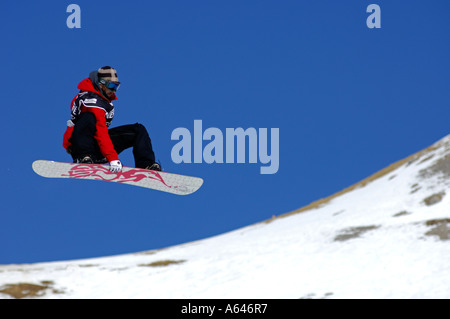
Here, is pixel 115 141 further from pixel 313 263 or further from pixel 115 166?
pixel 313 263

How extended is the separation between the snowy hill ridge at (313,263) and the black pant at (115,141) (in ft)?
25.5

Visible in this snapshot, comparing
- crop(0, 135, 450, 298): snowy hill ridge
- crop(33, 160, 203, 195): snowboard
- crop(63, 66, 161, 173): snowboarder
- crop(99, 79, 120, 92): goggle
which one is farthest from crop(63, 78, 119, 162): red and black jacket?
crop(0, 135, 450, 298): snowy hill ridge

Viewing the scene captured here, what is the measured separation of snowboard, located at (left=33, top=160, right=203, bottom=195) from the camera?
502 inches

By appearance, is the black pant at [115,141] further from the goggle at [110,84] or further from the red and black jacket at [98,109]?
the goggle at [110,84]

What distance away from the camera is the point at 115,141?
1280cm

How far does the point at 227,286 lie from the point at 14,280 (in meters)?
7.50

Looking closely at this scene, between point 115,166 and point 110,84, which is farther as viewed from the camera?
point 115,166

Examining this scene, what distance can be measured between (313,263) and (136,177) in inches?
405

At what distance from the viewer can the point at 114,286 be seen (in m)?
22.0

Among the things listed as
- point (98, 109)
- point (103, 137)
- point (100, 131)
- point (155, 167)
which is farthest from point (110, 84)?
point (155, 167)

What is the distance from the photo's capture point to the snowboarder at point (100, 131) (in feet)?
38.9

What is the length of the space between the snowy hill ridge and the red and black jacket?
851cm

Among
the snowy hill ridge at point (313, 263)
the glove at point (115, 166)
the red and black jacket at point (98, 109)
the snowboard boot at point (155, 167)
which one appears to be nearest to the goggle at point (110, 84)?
the red and black jacket at point (98, 109)

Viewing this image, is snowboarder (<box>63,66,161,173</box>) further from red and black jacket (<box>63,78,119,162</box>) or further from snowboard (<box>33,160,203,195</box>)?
snowboard (<box>33,160,203,195</box>)
